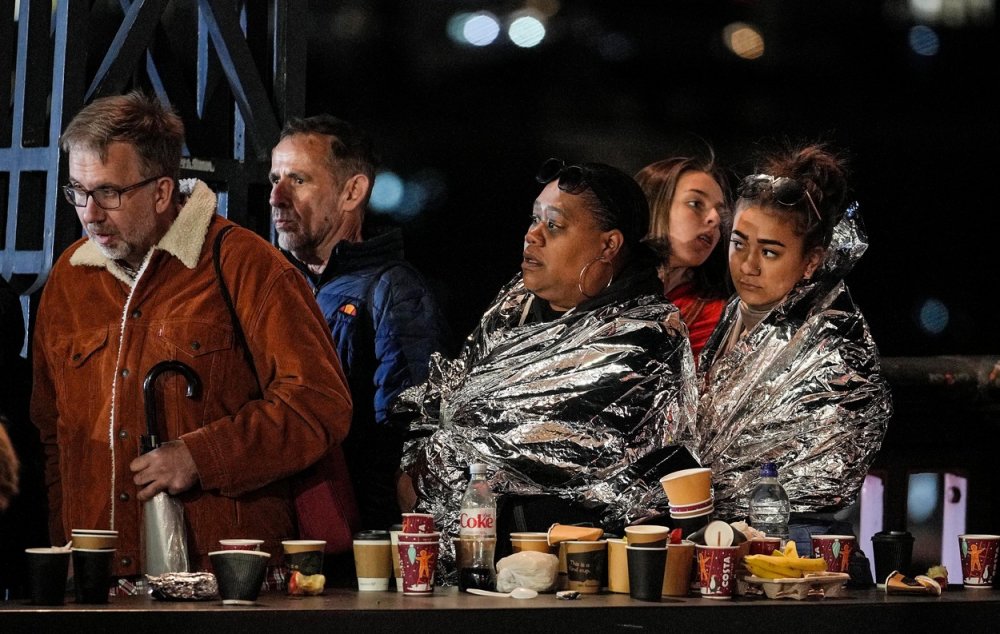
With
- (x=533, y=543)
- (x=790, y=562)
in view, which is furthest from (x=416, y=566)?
(x=790, y=562)

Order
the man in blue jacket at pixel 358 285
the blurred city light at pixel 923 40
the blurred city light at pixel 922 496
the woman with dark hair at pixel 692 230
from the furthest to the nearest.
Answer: the blurred city light at pixel 923 40
the blurred city light at pixel 922 496
the woman with dark hair at pixel 692 230
the man in blue jacket at pixel 358 285

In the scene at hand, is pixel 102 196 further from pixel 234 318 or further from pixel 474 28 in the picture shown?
pixel 474 28

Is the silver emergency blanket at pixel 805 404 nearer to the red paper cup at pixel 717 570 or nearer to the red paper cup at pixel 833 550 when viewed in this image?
the red paper cup at pixel 833 550

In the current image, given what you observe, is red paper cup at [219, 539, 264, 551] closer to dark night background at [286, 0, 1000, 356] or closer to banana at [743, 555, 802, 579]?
banana at [743, 555, 802, 579]

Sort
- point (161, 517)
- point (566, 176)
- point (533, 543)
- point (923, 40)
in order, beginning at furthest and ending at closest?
point (923, 40) → point (566, 176) → point (161, 517) → point (533, 543)

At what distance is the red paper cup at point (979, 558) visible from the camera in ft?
8.01

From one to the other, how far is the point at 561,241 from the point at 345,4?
6.55 ft

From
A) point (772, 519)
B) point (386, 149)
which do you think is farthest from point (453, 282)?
point (772, 519)

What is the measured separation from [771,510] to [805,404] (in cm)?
36

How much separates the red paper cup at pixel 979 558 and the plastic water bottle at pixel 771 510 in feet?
1.00

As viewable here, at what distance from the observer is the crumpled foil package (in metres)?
2.07

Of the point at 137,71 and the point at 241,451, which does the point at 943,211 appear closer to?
the point at 137,71

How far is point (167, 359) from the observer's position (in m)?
2.52

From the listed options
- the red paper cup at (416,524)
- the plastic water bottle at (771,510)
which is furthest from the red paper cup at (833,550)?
the red paper cup at (416,524)
